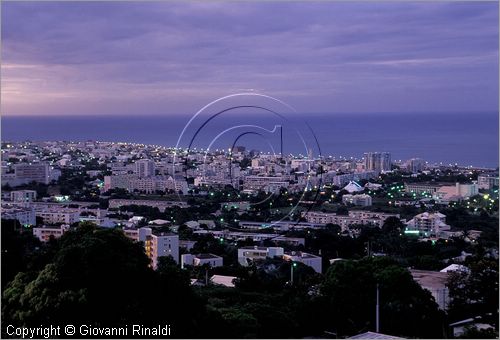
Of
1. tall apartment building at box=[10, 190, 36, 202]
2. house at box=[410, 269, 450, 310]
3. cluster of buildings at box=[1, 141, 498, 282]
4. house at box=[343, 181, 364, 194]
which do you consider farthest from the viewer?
house at box=[343, 181, 364, 194]

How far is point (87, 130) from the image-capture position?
37344 millimetres

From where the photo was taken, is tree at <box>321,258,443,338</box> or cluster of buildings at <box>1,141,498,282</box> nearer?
tree at <box>321,258,443,338</box>

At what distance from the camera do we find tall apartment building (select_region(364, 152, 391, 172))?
2167 cm

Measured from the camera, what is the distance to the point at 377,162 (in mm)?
21875

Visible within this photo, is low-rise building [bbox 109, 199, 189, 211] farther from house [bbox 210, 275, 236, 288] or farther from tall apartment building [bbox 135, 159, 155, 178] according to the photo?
house [bbox 210, 275, 236, 288]

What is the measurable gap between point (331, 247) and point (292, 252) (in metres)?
0.76

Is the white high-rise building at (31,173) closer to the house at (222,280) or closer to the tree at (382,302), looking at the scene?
the house at (222,280)

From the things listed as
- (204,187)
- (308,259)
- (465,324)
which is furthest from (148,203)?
(465,324)

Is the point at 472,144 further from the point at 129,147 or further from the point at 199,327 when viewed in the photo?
the point at 199,327

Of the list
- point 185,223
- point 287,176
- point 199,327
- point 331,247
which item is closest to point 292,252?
point 331,247

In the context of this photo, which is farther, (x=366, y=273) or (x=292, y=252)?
(x=292, y=252)

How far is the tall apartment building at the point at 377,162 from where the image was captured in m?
21.7

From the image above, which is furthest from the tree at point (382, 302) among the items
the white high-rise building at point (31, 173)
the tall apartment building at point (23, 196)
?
the white high-rise building at point (31, 173)

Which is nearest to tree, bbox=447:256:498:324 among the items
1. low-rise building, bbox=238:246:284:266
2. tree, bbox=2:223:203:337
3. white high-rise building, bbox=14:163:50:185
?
tree, bbox=2:223:203:337
